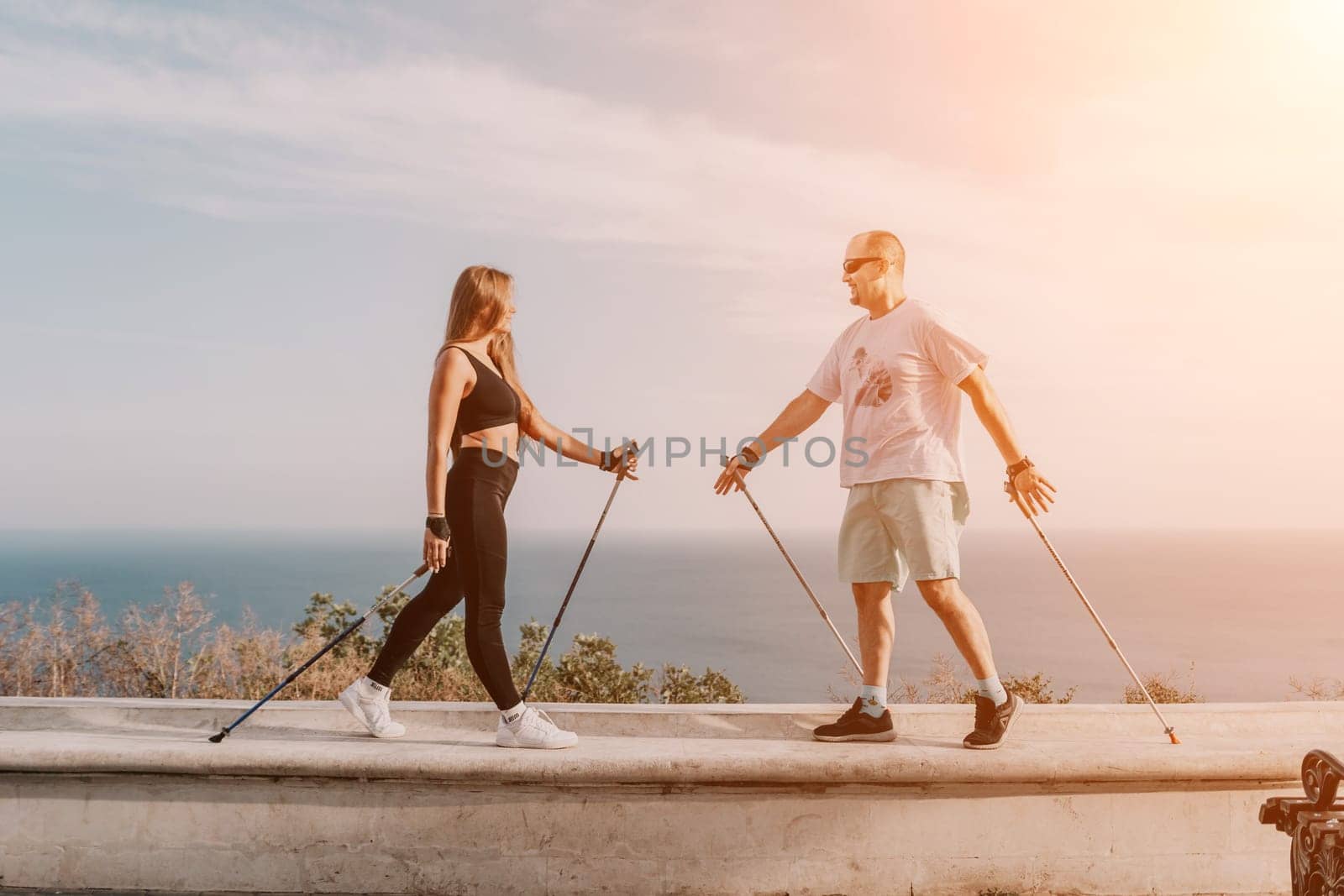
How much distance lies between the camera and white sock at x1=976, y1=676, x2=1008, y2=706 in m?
3.88

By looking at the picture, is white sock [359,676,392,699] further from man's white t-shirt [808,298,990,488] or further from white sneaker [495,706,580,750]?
man's white t-shirt [808,298,990,488]

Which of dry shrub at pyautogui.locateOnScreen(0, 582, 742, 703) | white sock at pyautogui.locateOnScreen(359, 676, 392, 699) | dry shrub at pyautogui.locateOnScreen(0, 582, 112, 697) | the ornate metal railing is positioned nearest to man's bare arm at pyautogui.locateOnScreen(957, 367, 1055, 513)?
the ornate metal railing

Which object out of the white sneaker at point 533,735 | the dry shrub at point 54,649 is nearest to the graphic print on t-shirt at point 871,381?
the white sneaker at point 533,735

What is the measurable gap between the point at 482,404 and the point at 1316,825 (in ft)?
9.85

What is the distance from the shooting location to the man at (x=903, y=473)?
389cm

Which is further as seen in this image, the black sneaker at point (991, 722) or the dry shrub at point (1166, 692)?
the dry shrub at point (1166, 692)

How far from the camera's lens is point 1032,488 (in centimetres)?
396

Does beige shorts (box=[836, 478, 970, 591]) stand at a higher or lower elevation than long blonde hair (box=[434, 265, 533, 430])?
lower

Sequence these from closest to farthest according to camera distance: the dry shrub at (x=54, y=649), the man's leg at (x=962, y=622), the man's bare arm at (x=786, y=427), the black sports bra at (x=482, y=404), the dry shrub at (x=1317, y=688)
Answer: the man's leg at (x=962, y=622) < the black sports bra at (x=482, y=404) < the man's bare arm at (x=786, y=427) < the dry shrub at (x=1317, y=688) < the dry shrub at (x=54, y=649)

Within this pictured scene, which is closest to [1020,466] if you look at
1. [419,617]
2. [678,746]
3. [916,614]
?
[678,746]

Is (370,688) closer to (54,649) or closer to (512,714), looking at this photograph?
(512,714)

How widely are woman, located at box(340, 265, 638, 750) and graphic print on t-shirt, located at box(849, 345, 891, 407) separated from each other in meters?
1.44

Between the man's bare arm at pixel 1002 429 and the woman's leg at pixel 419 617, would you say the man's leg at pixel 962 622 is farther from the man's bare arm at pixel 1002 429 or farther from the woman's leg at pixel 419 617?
the woman's leg at pixel 419 617

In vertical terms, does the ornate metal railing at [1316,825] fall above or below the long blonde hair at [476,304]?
below
